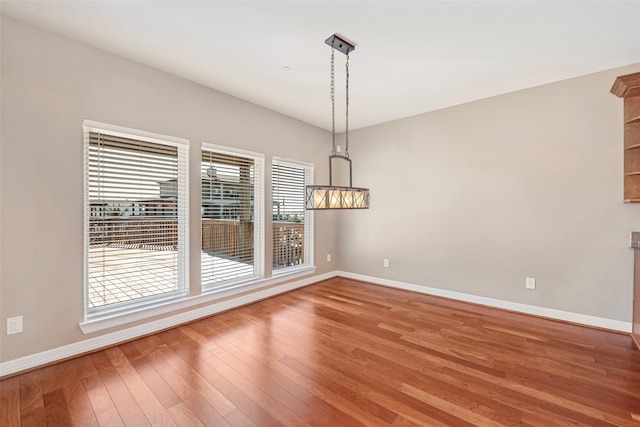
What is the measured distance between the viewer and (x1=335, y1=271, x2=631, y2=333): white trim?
2.84m

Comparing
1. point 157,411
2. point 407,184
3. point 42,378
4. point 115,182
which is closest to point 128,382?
point 157,411

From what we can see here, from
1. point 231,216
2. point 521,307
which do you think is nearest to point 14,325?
point 231,216

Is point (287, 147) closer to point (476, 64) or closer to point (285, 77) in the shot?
point (285, 77)

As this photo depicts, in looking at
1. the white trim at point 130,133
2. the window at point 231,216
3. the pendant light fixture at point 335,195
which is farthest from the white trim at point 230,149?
the pendant light fixture at point 335,195

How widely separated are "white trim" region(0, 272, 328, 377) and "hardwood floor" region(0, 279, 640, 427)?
9 centimetres

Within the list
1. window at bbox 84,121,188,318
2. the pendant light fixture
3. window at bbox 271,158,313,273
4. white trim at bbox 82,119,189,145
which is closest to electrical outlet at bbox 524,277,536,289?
the pendant light fixture

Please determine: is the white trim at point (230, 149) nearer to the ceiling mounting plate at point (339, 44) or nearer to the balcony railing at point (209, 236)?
the balcony railing at point (209, 236)

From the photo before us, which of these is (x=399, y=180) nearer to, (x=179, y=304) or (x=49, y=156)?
(x=179, y=304)

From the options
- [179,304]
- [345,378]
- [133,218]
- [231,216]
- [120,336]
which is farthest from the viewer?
[231,216]

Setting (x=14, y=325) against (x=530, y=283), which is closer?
(x=14, y=325)

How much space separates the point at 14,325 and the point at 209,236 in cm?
168

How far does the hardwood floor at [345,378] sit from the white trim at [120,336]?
9 centimetres

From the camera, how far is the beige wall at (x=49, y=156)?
2.07 metres

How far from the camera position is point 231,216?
3555mm
